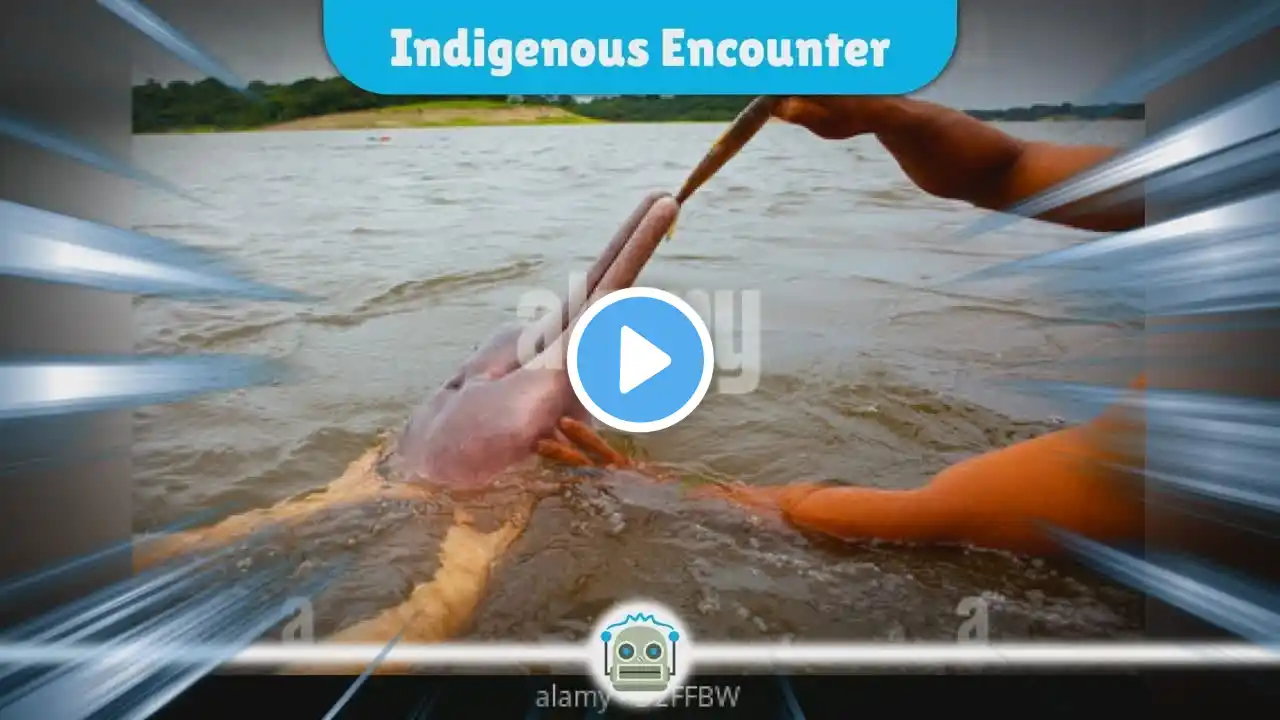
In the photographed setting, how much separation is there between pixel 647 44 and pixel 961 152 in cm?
40

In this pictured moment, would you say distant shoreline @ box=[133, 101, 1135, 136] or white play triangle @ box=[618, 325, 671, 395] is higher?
distant shoreline @ box=[133, 101, 1135, 136]

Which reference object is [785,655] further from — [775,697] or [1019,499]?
[1019,499]

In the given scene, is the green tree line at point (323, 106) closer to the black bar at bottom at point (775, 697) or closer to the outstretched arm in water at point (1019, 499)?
the outstretched arm in water at point (1019, 499)

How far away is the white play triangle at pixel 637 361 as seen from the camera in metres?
0.94

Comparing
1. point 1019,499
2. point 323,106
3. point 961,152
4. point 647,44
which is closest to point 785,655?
point 1019,499

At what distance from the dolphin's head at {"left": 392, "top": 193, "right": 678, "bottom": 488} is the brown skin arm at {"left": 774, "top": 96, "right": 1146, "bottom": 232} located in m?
0.22

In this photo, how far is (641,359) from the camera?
0.95 meters

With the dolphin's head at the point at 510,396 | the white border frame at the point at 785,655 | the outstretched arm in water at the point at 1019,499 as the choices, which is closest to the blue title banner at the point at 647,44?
the dolphin's head at the point at 510,396

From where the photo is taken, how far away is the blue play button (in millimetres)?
937

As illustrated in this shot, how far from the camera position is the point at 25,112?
3.07ft

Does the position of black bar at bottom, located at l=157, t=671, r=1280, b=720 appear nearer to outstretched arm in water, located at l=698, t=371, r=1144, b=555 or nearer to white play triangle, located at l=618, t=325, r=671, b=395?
outstretched arm in water, located at l=698, t=371, r=1144, b=555

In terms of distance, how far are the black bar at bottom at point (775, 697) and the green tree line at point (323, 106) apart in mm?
669

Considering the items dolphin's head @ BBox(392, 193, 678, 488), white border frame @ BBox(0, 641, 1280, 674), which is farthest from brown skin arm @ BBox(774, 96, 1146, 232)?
white border frame @ BBox(0, 641, 1280, 674)

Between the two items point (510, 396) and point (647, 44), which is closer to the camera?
point (647, 44)
